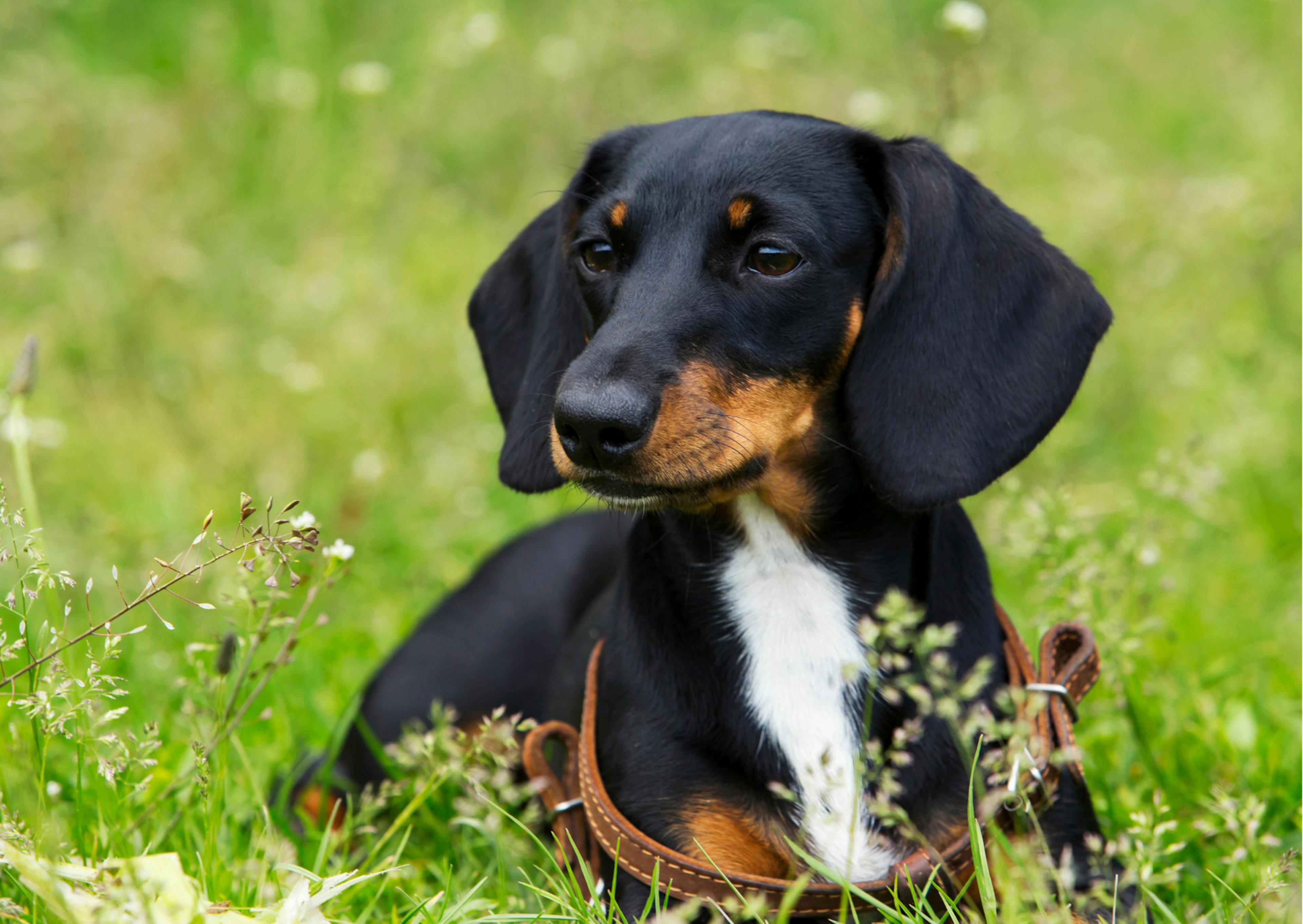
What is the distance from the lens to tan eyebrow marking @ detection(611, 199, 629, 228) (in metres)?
2.44

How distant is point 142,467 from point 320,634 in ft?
5.45

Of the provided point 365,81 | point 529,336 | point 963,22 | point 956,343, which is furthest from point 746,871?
point 365,81

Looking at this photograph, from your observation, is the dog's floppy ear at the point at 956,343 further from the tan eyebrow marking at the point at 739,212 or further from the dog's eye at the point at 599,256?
the dog's eye at the point at 599,256

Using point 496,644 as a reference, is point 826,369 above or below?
above

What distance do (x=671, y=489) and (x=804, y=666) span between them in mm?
490

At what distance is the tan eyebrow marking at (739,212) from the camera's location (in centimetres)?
231

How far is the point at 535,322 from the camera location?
9.32 feet

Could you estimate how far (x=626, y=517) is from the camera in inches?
126

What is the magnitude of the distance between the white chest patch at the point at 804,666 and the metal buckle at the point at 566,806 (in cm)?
42

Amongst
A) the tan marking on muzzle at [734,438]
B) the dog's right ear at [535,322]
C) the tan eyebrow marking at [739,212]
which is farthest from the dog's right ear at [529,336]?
the tan eyebrow marking at [739,212]

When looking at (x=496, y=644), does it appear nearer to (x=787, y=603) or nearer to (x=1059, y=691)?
(x=787, y=603)

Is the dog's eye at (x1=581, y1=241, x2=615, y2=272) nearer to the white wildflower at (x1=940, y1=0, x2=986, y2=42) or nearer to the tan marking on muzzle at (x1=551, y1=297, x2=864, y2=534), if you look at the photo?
the tan marking on muzzle at (x1=551, y1=297, x2=864, y2=534)

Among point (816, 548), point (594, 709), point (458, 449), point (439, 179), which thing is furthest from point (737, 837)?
point (439, 179)

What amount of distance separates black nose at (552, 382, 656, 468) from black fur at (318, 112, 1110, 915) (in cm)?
2
